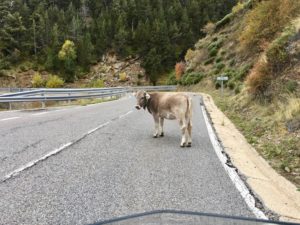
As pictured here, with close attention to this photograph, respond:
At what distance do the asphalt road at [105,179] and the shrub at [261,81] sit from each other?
5845 millimetres

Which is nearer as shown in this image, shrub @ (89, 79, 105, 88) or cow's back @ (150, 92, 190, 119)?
cow's back @ (150, 92, 190, 119)

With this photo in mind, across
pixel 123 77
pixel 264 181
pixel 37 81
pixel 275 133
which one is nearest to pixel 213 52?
pixel 123 77

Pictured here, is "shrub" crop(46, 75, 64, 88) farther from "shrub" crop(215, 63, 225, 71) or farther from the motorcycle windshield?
the motorcycle windshield

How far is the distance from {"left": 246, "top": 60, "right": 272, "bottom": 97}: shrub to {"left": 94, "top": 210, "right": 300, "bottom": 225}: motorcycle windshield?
1193 centimetres

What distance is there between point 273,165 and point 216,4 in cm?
9706

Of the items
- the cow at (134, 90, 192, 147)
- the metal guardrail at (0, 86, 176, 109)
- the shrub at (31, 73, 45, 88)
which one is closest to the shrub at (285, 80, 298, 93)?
the cow at (134, 90, 192, 147)

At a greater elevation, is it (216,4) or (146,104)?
(216,4)

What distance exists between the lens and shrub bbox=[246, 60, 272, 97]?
14.0m

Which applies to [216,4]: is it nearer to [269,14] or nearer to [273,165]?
[269,14]

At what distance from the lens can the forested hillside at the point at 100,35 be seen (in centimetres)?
7806

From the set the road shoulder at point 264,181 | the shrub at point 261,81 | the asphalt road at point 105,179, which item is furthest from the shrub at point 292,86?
the asphalt road at point 105,179

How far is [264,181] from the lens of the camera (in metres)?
5.86

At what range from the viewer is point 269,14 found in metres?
24.6

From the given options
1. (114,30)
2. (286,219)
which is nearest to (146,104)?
(286,219)
